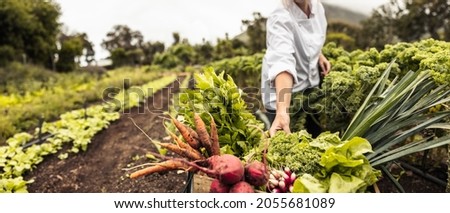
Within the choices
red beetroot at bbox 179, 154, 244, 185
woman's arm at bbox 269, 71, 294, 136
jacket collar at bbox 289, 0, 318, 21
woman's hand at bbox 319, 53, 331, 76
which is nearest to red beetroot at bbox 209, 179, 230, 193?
red beetroot at bbox 179, 154, 244, 185

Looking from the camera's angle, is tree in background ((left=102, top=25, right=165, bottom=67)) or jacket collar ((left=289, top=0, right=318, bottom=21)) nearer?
jacket collar ((left=289, top=0, right=318, bottom=21))

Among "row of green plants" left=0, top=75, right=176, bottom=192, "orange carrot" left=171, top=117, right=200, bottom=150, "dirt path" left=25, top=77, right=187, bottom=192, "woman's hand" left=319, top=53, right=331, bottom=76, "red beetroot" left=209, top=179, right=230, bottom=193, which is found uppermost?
"woman's hand" left=319, top=53, right=331, bottom=76

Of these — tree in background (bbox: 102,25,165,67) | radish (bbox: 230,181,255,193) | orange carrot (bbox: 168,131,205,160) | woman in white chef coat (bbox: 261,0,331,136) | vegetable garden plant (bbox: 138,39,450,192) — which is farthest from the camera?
tree in background (bbox: 102,25,165,67)

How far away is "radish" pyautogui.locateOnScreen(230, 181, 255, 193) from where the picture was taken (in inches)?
59.9

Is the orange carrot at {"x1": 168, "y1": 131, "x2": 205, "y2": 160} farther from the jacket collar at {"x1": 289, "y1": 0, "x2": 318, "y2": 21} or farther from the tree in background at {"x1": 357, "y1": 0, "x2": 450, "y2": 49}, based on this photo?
the tree in background at {"x1": 357, "y1": 0, "x2": 450, "y2": 49}

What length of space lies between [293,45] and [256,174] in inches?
51.8

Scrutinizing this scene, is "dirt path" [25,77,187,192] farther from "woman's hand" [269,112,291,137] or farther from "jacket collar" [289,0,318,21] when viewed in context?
"jacket collar" [289,0,318,21]

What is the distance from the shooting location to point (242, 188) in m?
1.52

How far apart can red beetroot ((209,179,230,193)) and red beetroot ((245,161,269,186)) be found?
0.33 feet

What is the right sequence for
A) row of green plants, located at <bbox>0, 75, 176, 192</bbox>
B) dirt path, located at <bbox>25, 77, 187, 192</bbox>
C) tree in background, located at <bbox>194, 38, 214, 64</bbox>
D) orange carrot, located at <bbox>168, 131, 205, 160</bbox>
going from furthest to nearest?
1. tree in background, located at <bbox>194, 38, 214, 64</bbox>
2. dirt path, located at <bbox>25, 77, 187, 192</bbox>
3. row of green plants, located at <bbox>0, 75, 176, 192</bbox>
4. orange carrot, located at <bbox>168, 131, 205, 160</bbox>

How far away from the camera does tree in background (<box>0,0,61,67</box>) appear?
2542 centimetres

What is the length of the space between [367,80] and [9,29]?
27.2 m

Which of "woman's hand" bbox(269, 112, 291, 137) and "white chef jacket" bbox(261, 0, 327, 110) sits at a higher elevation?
"white chef jacket" bbox(261, 0, 327, 110)
